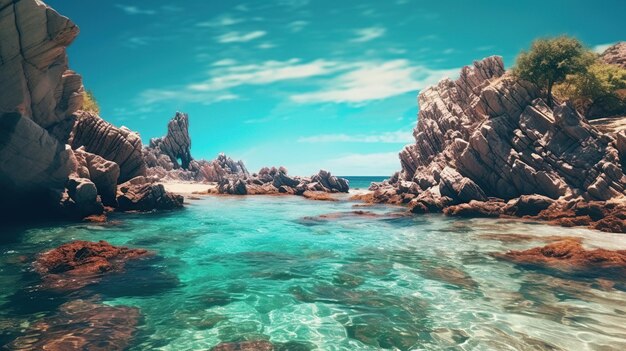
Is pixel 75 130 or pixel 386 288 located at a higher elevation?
pixel 75 130

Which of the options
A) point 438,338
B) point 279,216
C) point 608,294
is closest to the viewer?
point 438,338

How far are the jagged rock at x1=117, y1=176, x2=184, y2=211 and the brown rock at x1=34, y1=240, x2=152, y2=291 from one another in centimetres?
2116

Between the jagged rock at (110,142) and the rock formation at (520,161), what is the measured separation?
117ft

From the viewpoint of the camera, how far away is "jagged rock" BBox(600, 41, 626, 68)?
65.2 m

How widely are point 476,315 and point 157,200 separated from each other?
3907cm

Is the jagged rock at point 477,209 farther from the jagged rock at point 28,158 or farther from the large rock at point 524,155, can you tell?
the jagged rock at point 28,158

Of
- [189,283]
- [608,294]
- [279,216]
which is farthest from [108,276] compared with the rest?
[279,216]

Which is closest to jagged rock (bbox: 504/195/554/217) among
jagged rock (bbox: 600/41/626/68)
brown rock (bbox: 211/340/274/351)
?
brown rock (bbox: 211/340/274/351)

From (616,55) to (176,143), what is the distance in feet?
426

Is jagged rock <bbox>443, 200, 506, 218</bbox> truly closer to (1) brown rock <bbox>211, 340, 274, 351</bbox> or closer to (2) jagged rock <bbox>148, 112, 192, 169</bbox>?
(1) brown rock <bbox>211, 340, 274, 351</bbox>

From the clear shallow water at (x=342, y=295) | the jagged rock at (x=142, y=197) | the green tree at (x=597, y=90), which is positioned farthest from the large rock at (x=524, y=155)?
the jagged rock at (x=142, y=197)

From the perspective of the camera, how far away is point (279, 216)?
41125 millimetres

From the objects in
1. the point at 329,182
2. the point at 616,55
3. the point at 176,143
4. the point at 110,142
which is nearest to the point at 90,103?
the point at 110,142

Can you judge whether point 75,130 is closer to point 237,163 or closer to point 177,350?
point 177,350
